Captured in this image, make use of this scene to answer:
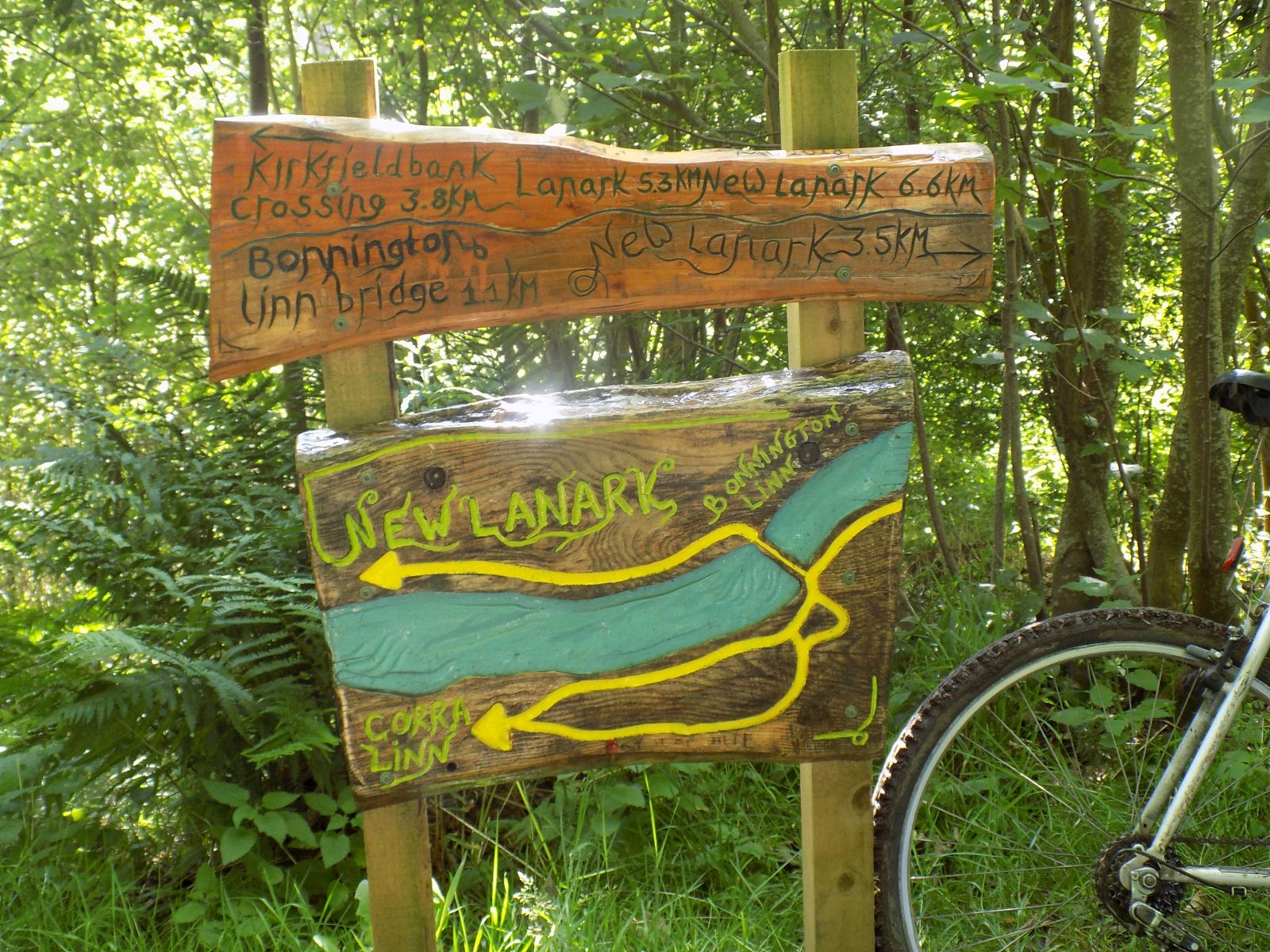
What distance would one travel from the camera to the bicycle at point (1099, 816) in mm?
1906

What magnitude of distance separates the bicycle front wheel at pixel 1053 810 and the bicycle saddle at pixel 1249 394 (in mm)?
412

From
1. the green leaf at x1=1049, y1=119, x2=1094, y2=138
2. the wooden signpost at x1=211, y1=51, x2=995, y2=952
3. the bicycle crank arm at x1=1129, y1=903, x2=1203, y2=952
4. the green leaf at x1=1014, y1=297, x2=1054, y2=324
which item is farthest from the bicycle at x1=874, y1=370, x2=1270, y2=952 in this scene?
the green leaf at x1=1049, y1=119, x2=1094, y2=138

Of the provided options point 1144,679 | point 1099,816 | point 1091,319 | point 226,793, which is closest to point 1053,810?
point 1099,816

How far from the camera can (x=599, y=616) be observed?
1.74 m

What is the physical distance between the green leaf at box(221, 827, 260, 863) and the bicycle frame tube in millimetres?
1904

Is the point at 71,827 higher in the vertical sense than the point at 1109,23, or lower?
lower

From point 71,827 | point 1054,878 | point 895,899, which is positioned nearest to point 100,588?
point 71,827

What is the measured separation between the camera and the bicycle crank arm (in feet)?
6.18

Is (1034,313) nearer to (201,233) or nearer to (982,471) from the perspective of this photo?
(982,471)

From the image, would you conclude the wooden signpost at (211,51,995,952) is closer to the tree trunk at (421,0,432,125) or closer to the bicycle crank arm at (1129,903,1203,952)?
the bicycle crank arm at (1129,903,1203,952)

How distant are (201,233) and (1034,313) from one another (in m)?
3.73

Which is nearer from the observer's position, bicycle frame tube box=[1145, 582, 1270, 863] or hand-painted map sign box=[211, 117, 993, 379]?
hand-painted map sign box=[211, 117, 993, 379]

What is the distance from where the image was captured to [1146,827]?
76.5 inches

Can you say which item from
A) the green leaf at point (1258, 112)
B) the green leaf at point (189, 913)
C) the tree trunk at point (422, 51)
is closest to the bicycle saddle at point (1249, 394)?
the green leaf at point (1258, 112)
